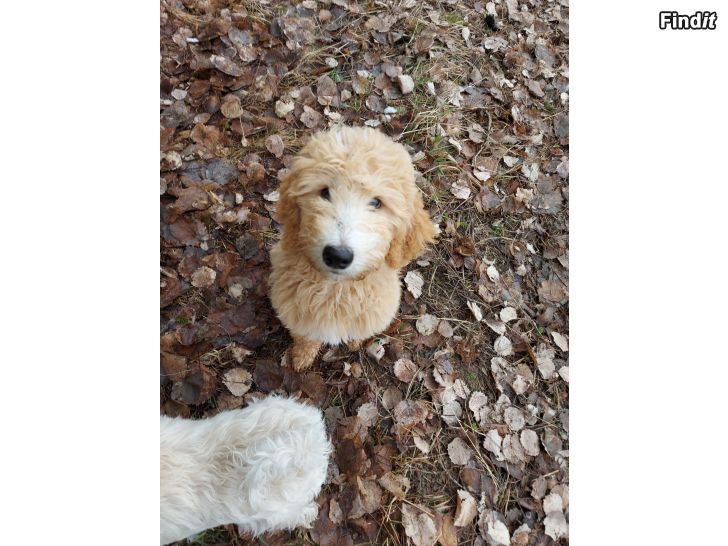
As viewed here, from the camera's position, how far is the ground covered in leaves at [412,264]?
2.49 meters

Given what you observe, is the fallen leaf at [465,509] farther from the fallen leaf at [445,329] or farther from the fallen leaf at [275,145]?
the fallen leaf at [275,145]

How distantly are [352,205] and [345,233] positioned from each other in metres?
0.16

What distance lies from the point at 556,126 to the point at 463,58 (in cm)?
99

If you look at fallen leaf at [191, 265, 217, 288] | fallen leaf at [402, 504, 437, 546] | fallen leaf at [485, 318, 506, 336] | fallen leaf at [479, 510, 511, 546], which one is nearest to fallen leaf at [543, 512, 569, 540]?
fallen leaf at [479, 510, 511, 546]

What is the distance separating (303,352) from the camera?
262 centimetres

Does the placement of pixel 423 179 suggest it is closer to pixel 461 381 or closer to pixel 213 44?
pixel 461 381

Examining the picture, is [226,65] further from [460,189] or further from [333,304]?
[333,304]

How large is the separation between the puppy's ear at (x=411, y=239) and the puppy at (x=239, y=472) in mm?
907

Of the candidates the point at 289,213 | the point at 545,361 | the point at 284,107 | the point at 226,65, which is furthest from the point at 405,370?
the point at 226,65

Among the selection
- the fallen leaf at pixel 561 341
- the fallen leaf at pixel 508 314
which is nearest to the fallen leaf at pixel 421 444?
the fallen leaf at pixel 508 314

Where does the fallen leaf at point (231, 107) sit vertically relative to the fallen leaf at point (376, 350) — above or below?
above

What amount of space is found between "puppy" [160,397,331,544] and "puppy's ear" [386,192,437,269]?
0.91 metres

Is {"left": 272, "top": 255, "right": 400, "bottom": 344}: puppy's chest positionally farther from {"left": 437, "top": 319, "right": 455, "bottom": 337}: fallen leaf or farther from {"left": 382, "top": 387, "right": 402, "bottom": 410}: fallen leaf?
{"left": 437, "top": 319, "right": 455, "bottom": 337}: fallen leaf
